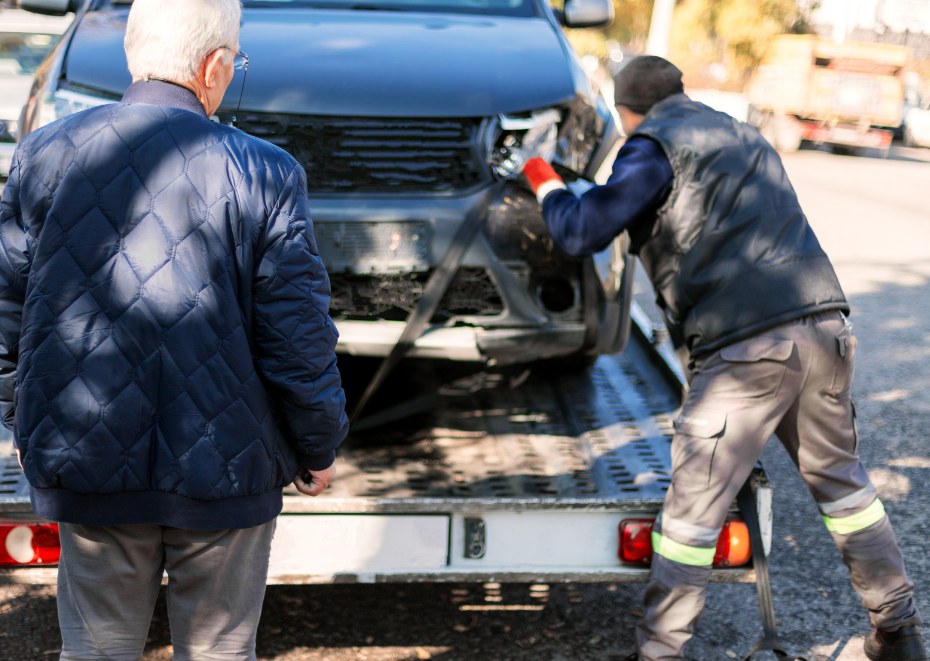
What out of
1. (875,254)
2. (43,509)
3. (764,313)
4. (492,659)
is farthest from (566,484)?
(875,254)

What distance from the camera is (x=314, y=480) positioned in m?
2.09

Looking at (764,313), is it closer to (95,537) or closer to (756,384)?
(756,384)

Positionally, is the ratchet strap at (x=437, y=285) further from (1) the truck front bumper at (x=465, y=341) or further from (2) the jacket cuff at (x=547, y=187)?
(2) the jacket cuff at (x=547, y=187)

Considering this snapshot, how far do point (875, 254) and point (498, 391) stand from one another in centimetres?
741

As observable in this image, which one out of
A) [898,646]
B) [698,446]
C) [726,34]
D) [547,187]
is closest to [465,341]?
[547,187]

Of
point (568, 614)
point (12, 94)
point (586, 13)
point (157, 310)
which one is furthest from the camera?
Answer: point (12, 94)

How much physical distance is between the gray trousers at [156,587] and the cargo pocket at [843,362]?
1.72 m

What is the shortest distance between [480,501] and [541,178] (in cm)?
109

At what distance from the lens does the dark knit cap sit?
296cm

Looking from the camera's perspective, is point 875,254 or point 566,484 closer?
point 566,484

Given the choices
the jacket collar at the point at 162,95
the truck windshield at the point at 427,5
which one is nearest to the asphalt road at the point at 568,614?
the jacket collar at the point at 162,95

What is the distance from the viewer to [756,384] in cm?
270

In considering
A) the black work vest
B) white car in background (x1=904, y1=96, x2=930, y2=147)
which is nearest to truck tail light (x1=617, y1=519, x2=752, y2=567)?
the black work vest

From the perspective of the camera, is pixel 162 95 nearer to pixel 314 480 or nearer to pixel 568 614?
pixel 314 480
